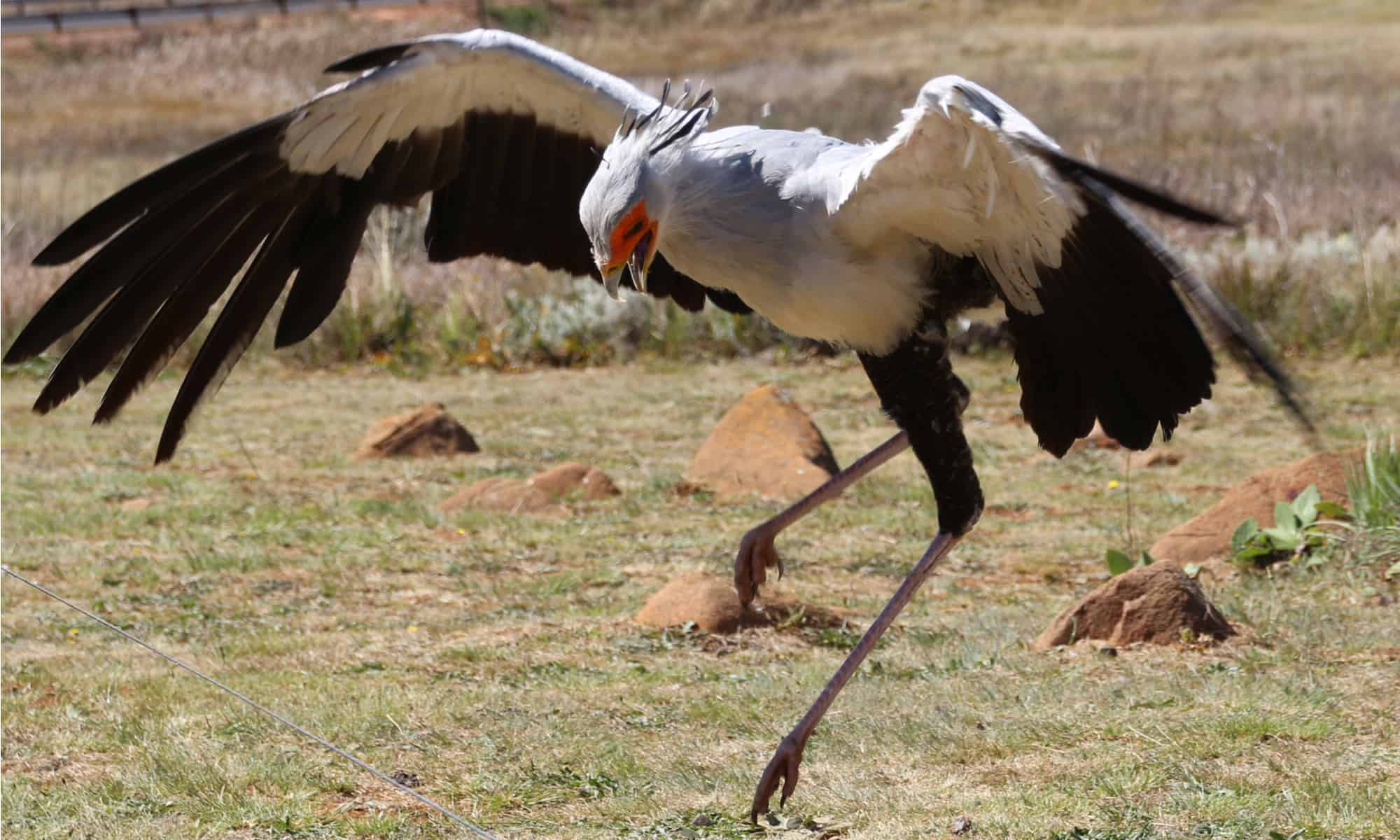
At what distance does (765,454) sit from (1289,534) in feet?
9.01

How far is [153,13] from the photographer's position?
4666 cm

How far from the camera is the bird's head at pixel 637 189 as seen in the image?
12.0 feet

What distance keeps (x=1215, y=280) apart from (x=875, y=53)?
3043 cm

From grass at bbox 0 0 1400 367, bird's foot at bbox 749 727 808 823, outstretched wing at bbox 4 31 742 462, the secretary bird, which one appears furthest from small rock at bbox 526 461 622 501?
bird's foot at bbox 749 727 808 823

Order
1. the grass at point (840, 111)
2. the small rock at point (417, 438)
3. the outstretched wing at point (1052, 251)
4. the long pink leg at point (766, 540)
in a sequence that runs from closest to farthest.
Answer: the outstretched wing at point (1052, 251) → the long pink leg at point (766, 540) → the small rock at point (417, 438) → the grass at point (840, 111)

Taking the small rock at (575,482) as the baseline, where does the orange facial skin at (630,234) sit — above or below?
above

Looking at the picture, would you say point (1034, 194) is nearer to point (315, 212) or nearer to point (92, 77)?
point (315, 212)

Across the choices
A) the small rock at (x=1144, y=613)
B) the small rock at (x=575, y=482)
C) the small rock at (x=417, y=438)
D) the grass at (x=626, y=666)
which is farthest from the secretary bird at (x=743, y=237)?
the small rock at (x=417, y=438)

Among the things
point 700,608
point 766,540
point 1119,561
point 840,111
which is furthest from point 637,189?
point 840,111

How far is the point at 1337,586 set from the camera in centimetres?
553

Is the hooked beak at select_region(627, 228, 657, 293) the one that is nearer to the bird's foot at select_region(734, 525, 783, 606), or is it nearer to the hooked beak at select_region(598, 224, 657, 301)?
the hooked beak at select_region(598, 224, 657, 301)

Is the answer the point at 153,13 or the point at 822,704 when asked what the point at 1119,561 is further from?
the point at 153,13

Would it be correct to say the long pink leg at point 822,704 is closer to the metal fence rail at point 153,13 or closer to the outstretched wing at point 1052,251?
the outstretched wing at point 1052,251

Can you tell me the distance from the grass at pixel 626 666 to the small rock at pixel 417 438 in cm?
18
